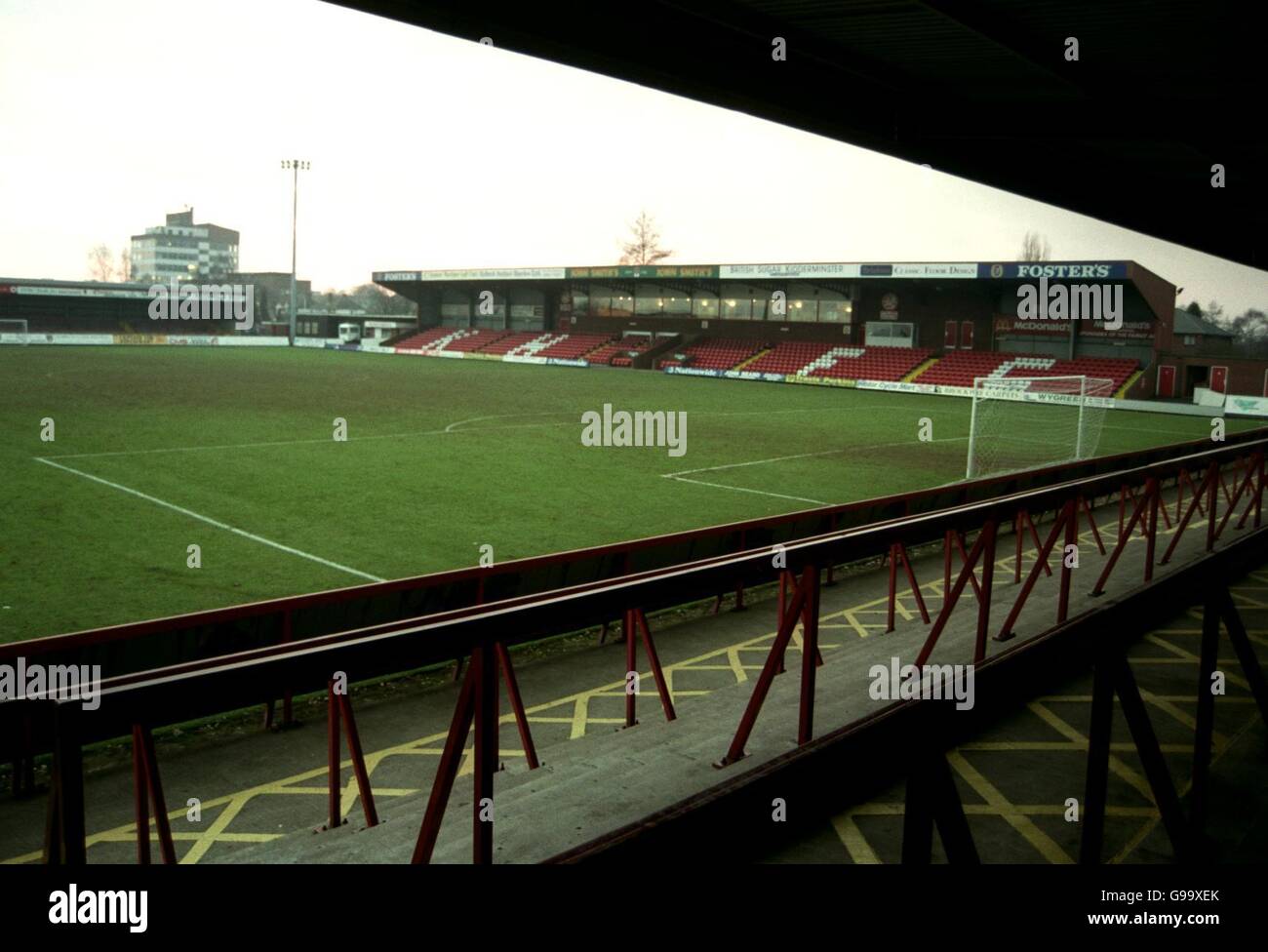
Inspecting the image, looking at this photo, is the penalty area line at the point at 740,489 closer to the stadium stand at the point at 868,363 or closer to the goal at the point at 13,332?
the stadium stand at the point at 868,363

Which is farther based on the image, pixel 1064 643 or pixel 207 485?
pixel 207 485

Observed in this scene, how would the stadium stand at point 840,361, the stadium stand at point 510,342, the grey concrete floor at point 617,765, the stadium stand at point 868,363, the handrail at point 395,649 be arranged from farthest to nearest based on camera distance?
the stadium stand at point 510,342
the stadium stand at point 840,361
the stadium stand at point 868,363
the grey concrete floor at point 617,765
the handrail at point 395,649

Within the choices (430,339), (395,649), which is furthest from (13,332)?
(395,649)

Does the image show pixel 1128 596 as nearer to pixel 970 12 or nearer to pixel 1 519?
pixel 970 12

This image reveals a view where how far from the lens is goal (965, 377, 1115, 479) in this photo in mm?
24422

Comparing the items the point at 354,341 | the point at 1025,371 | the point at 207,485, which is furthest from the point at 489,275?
the point at 207,485

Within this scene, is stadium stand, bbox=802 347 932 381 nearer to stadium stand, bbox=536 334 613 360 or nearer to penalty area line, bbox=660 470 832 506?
stadium stand, bbox=536 334 613 360

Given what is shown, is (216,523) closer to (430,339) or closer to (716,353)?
(716,353)

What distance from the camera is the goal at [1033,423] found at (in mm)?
24422

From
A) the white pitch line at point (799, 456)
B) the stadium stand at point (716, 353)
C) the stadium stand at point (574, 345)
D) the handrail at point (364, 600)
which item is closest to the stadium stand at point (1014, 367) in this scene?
the stadium stand at point (716, 353)

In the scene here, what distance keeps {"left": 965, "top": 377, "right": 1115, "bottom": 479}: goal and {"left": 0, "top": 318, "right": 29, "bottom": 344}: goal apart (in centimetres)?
6404

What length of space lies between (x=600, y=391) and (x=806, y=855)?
129ft

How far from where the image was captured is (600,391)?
43875mm

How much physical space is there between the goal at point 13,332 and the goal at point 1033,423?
64.0 meters
